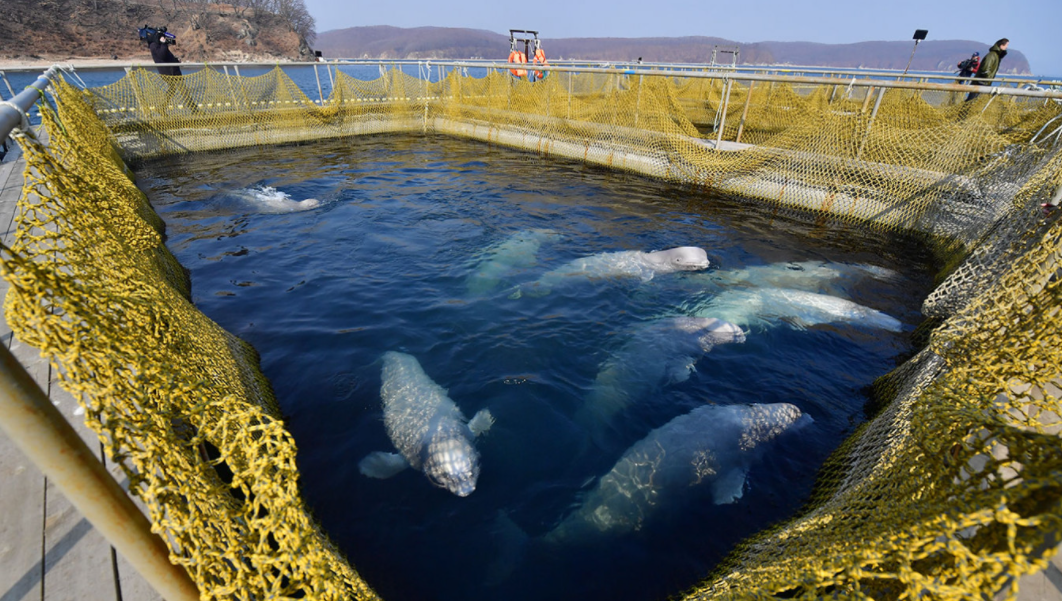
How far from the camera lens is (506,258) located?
1023cm

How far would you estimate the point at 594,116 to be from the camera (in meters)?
17.5

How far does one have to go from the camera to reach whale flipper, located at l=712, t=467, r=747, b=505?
5062mm

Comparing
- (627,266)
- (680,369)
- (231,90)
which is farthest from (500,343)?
(231,90)

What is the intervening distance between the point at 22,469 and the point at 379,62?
21837 millimetres

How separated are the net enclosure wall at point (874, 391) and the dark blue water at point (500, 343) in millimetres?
636

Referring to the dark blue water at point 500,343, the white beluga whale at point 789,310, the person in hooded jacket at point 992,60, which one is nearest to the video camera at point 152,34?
the dark blue water at point 500,343

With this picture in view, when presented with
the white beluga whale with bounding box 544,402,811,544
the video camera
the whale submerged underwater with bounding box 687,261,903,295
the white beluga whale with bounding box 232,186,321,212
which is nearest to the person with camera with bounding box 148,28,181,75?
the video camera

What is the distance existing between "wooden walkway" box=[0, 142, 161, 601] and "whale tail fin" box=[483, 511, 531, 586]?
8.61ft

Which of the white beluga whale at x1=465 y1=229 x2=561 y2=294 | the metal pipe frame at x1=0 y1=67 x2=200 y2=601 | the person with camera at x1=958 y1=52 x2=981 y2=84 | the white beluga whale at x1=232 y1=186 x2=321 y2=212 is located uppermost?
the person with camera at x1=958 y1=52 x2=981 y2=84

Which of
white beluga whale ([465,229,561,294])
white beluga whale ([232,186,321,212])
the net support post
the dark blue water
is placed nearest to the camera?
the net support post

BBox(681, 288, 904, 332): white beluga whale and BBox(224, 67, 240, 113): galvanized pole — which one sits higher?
BBox(224, 67, 240, 113): galvanized pole

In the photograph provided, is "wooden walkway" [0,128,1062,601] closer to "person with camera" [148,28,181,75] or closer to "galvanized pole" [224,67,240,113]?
"galvanized pole" [224,67,240,113]

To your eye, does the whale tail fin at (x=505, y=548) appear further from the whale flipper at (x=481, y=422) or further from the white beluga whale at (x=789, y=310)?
the white beluga whale at (x=789, y=310)

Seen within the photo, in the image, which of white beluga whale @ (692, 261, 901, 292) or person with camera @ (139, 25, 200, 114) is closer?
white beluga whale @ (692, 261, 901, 292)
